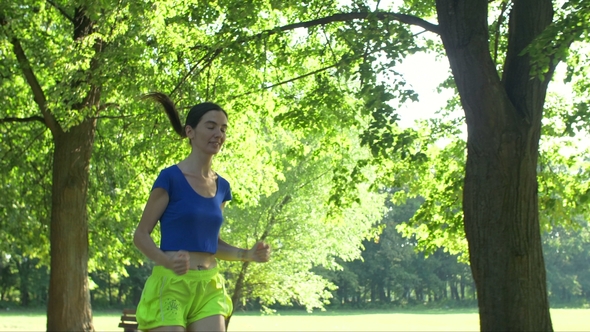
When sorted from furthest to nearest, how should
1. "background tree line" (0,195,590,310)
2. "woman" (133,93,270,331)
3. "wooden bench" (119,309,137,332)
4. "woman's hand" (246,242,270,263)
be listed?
1. "background tree line" (0,195,590,310)
2. "wooden bench" (119,309,137,332)
3. "woman's hand" (246,242,270,263)
4. "woman" (133,93,270,331)

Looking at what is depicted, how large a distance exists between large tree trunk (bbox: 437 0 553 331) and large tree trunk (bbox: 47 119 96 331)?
29.8ft

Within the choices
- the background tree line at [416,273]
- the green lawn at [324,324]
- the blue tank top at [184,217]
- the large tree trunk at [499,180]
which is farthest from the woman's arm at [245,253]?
the background tree line at [416,273]

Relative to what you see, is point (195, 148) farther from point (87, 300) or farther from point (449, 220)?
point (87, 300)

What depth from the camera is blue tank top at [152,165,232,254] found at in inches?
177

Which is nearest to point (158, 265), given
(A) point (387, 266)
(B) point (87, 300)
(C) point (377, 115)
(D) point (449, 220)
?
(C) point (377, 115)

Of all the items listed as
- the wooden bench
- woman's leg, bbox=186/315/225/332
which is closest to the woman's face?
woman's leg, bbox=186/315/225/332

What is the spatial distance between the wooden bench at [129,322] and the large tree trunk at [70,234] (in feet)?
12.6

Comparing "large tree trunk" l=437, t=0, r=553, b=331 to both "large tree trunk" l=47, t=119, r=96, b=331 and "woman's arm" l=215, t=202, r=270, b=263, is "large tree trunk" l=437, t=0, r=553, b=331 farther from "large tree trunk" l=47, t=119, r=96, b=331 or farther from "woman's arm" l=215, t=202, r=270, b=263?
"large tree trunk" l=47, t=119, r=96, b=331

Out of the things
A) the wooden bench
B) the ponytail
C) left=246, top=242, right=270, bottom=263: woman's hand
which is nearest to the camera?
left=246, top=242, right=270, bottom=263: woman's hand

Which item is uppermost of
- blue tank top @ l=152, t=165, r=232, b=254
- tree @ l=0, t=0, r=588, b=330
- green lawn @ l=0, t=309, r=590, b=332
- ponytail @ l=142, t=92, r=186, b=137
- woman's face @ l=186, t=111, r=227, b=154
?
tree @ l=0, t=0, r=588, b=330

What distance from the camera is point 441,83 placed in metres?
15.2

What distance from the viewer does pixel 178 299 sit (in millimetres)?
4516

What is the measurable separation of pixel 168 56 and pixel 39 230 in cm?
834

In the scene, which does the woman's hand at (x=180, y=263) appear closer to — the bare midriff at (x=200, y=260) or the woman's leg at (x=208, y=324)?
the bare midriff at (x=200, y=260)
